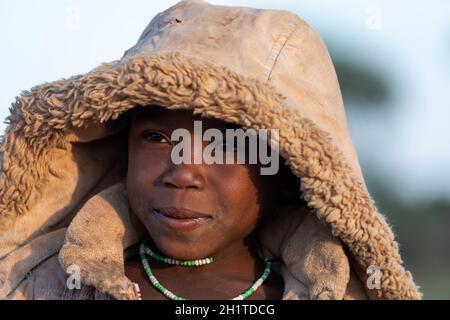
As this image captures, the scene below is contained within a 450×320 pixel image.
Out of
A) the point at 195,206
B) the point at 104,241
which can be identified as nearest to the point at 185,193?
the point at 195,206

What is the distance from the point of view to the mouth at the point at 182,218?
8.93ft

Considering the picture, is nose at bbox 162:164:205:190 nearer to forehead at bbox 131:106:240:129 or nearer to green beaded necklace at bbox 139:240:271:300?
forehead at bbox 131:106:240:129

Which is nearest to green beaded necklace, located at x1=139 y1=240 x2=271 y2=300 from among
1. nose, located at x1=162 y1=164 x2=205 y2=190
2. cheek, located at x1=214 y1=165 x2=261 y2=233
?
cheek, located at x1=214 y1=165 x2=261 y2=233

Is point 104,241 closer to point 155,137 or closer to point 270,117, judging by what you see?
point 155,137

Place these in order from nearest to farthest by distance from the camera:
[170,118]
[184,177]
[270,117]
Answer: [270,117]
[184,177]
[170,118]

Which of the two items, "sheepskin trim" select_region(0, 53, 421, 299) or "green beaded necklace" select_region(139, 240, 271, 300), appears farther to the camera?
"green beaded necklace" select_region(139, 240, 271, 300)

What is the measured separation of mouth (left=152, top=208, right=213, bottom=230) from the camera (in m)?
2.72

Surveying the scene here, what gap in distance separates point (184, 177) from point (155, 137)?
7.4 inches

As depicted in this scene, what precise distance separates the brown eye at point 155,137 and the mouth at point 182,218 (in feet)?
0.62

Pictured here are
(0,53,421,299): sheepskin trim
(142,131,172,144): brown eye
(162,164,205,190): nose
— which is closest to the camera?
(0,53,421,299): sheepskin trim

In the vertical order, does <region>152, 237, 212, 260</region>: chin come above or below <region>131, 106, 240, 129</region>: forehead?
below

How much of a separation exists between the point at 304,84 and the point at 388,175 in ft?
58.1

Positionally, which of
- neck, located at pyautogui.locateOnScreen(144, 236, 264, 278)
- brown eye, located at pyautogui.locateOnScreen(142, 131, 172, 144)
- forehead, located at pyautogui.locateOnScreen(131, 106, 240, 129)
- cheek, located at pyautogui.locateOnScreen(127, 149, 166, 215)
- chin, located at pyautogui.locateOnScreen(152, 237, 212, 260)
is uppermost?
forehead, located at pyautogui.locateOnScreen(131, 106, 240, 129)

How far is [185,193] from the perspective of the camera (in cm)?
272
